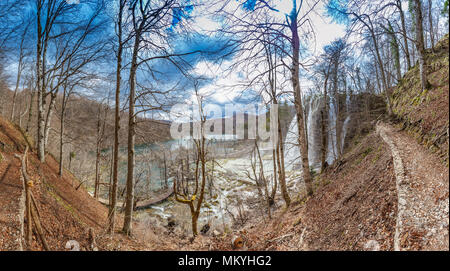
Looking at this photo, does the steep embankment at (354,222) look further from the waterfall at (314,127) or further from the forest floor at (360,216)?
the waterfall at (314,127)

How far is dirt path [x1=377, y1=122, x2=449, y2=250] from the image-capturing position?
180 cm

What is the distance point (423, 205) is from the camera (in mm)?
2135

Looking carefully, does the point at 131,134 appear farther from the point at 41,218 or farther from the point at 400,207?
the point at 400,207

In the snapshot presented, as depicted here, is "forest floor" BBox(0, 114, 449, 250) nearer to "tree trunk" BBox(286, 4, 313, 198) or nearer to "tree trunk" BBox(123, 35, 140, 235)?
"tree trunk" BBox(123, 35, 140, 235)

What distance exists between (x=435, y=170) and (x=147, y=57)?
5902mm

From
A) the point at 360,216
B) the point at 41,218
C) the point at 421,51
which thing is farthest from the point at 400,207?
the point at 41,218

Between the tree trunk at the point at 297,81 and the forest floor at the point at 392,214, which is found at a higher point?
the tree trunk at the point at 297,81

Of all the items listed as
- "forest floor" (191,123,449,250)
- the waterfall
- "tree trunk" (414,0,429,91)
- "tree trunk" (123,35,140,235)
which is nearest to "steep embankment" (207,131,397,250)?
"forest floor" (191,123,449,250)

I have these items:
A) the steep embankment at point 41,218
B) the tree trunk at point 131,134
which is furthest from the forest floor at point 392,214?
the steep embankment at point 41,218

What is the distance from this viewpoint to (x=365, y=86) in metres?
12.4

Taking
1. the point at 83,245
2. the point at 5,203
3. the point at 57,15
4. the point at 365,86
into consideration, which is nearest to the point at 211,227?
the point at 83,245

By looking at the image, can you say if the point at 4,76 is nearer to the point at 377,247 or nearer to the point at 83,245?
the point at 83,245

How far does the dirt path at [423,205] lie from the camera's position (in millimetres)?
1802

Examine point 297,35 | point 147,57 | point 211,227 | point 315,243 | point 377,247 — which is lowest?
point 211,227
